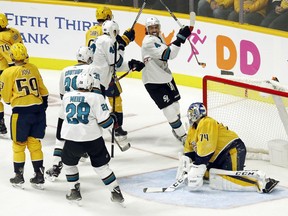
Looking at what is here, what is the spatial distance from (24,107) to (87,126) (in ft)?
2.70

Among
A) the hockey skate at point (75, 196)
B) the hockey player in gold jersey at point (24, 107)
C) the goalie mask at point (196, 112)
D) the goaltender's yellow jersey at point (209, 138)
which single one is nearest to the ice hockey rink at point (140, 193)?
the hockey skate at point (75, 196)

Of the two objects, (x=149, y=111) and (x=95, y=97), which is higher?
(x=95, y=97)

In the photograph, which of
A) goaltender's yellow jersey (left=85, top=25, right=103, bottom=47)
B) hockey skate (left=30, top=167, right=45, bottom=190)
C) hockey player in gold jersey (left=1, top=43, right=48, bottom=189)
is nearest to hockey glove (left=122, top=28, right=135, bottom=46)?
goaltender's yellow jersey (left=85, top=25, right=103, bottom=47)

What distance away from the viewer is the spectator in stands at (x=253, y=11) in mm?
9805

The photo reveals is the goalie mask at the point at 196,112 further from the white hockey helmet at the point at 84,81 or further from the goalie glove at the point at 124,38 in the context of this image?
the goalie glove at the point at 124,38

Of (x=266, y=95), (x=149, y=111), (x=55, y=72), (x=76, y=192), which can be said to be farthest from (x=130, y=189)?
(x=55, y=72)

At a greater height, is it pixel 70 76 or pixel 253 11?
pixel 70 76

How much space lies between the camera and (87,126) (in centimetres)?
636

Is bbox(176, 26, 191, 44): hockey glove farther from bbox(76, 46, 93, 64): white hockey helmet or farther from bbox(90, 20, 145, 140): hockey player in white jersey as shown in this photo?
bbox(76, 46, 93, 64): white hockey helmet

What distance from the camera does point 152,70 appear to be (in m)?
8.08

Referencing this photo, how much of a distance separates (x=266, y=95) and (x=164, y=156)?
3.77 ft

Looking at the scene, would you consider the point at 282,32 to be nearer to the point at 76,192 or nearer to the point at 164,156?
the point at 164,156

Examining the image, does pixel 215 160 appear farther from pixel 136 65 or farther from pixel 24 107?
pixel 24 107

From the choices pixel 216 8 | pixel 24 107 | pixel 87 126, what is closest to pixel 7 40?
pixel 24 107
